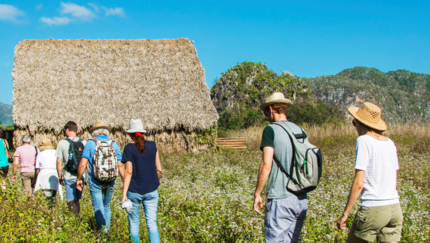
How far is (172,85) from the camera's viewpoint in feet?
44.8

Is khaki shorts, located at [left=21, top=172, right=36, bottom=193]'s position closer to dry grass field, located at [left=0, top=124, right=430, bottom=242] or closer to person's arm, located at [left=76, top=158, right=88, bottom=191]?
dry grass field, located at [left=0, top=124, right=430, bottom=242]

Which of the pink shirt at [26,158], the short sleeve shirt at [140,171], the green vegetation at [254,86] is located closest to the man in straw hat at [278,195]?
the short sleeve shirt at [140,171]

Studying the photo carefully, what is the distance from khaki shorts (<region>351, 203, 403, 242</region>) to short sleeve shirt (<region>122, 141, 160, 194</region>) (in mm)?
2256

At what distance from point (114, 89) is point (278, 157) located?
39.1ft

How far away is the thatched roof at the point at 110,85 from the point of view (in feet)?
41.7

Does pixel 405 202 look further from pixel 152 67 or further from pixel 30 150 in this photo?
pixel 152 67

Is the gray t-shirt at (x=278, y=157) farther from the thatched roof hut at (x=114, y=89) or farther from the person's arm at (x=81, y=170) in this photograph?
the thatched roof hut at (x=114, y=89)

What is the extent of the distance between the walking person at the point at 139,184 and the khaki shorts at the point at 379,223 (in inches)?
87.7

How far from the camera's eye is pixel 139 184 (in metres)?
3.61

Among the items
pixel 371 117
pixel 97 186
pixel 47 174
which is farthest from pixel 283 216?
pixel 47 174

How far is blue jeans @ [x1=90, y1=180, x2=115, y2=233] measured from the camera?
161 inches

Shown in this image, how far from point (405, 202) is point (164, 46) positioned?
1222 cm

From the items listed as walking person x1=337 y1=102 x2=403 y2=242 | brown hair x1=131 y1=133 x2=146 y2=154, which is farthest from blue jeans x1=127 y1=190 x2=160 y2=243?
walking person x1=337 y1=102 x2=403 y2=242

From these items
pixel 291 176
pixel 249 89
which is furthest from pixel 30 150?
pixel 249 89
